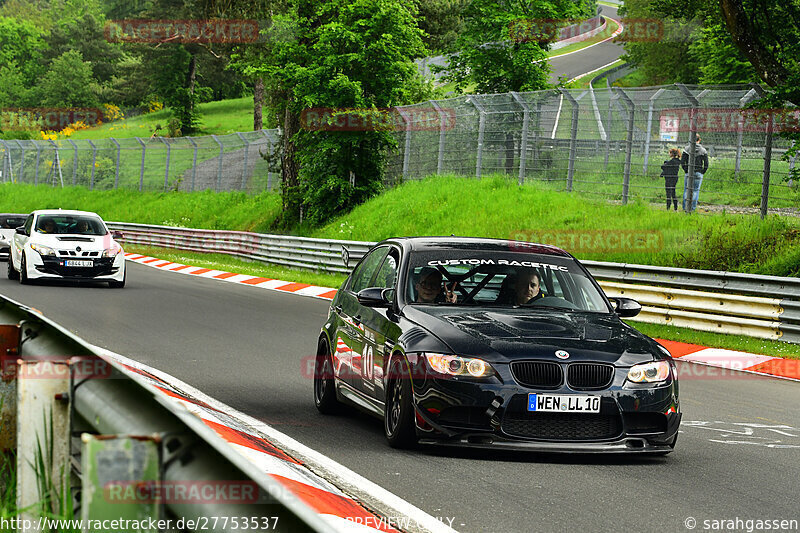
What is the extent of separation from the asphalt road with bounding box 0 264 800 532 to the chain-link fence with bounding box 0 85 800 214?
8608 millimetres

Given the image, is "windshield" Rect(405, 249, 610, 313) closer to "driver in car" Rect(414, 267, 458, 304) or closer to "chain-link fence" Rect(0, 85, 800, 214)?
"driver in car" Rect(414, 267, 458, 304)

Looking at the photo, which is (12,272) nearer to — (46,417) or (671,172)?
(671,172)

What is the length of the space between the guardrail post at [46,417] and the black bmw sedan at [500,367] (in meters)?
3.84

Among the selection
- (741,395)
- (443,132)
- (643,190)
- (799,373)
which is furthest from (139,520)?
(443,132)

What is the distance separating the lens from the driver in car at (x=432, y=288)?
861 cm

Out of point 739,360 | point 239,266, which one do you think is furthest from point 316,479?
point 239,266

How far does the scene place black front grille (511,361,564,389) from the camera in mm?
7289

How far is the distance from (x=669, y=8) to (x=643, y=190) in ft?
14.4

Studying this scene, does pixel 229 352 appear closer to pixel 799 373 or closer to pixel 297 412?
pixel 297 412

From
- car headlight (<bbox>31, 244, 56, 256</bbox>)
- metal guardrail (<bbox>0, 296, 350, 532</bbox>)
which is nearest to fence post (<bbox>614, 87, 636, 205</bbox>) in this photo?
car headlight (<bbox>31, 244, 56, 256</bbox>)

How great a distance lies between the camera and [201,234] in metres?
37.7

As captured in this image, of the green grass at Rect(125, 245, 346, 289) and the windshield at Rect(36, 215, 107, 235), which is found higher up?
the windshield at Rect(36, 215, 107, 235)

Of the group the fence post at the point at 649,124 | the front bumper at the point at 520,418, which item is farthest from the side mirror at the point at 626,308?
the fence post at the point at 649,124

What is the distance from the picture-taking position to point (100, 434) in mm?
3424
